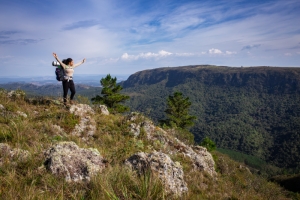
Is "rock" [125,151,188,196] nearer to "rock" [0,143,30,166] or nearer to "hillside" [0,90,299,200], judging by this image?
"hillside" [0,90,299,200]

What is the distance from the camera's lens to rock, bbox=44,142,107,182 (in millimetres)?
2867

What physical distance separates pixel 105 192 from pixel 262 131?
223032 millimetres

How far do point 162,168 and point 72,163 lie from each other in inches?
66.1

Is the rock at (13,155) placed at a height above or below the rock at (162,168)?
above

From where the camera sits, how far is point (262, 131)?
614 feet

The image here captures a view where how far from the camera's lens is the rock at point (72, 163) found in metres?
2.87

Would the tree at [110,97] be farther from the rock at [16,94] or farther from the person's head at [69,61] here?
the person's head at [69,61]

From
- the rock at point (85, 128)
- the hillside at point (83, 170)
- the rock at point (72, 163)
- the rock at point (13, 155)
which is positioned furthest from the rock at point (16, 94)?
the rock at point (72, 163)

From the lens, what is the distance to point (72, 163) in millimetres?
3109

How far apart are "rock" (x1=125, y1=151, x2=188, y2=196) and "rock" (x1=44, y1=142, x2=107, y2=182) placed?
0.65 m

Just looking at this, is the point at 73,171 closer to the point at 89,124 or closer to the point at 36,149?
the point at 36,149

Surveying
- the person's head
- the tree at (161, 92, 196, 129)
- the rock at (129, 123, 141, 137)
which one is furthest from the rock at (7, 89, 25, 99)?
the tree at (161, 92, 196, 129)

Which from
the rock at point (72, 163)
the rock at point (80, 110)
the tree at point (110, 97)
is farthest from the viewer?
the tree at point (110, 97)

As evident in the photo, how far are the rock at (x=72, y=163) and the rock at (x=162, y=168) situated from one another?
655mm
